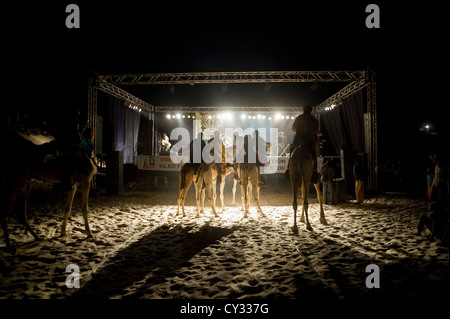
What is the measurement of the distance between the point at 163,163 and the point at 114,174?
7.77 feet

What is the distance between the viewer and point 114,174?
9406 mm

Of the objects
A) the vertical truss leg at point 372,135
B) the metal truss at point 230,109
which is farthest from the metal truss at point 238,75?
the metal truss at point 230,109

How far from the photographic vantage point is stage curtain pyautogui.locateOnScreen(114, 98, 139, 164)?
13047 mm

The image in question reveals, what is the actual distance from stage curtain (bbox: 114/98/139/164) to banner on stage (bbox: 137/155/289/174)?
3.03m

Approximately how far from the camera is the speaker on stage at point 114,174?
369 inches

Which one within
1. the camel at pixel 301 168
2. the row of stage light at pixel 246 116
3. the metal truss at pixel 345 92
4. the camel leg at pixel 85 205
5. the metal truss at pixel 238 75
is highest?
the metal truss at pixel 238 75

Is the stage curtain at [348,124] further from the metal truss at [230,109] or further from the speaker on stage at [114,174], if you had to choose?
the speaker on stage at [114,174]

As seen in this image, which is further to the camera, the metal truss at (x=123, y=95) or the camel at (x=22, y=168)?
the metal truss at (x=123, y=95)

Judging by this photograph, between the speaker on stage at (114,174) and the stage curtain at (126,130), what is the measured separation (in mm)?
3757

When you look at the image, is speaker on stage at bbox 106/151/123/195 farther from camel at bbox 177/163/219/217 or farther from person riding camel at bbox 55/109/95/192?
person riding camel at bbox 55/109/95/192
